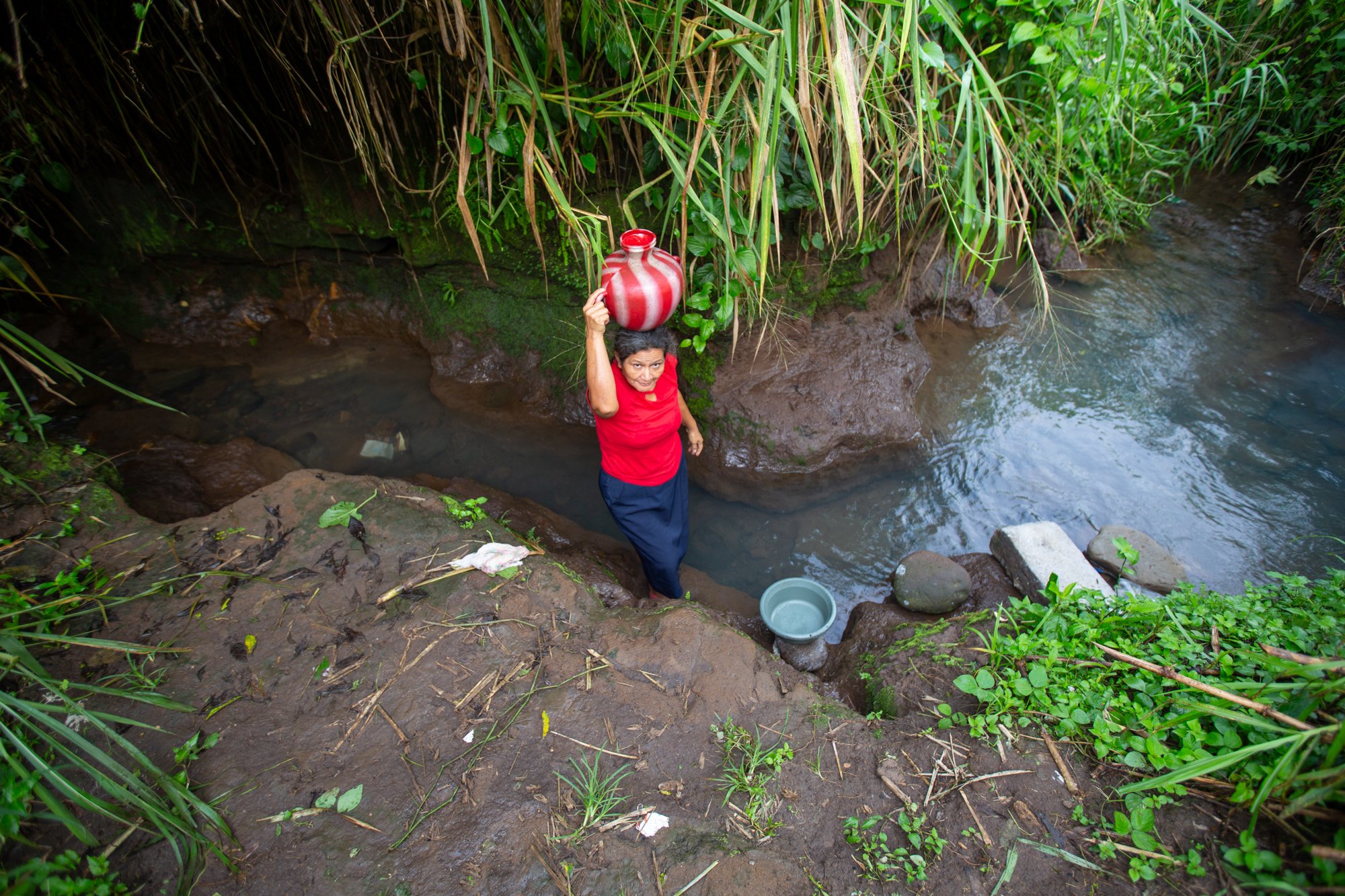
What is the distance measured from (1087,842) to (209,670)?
2536mm

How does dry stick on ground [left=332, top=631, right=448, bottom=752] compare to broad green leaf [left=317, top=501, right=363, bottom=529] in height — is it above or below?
below

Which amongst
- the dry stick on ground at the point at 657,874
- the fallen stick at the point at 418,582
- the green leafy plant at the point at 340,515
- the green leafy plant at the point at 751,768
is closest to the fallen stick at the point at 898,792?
the green leafy plant at the point at 751,768

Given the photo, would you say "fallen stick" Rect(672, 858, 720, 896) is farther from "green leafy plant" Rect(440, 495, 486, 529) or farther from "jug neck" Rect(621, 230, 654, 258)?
"jug neck" Rect(621, 230, 654, 258)

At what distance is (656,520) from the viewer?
8.94ft

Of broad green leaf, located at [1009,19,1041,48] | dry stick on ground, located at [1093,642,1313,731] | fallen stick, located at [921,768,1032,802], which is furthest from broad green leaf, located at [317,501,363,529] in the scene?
broad green leaf, located at [1009,19,1041,48]

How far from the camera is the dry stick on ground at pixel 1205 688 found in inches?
51.2

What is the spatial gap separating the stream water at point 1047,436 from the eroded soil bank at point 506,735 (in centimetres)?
117

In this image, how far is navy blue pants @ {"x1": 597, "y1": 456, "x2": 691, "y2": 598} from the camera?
8.66 feet

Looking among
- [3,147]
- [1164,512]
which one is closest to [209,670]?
[3,147]

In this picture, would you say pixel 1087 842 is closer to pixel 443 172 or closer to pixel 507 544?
pixel 507 544

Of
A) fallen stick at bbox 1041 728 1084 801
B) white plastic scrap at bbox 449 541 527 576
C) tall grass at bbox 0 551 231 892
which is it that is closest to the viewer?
tall grass at bbox 0 551 231 892

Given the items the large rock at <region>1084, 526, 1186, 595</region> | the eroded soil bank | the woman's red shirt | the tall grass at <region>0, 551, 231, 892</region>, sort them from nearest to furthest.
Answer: the tall grass at <region>0, 551, 231, 892</region> < the eroded soil bank < the woman's red shirt < the large rock at <region>1084, 526, 1186, 595</region>

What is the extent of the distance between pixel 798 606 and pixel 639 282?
182 cm

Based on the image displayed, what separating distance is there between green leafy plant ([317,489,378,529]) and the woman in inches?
40.6
